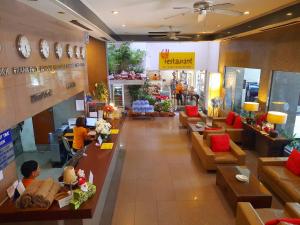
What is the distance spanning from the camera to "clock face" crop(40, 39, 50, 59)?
3787mm

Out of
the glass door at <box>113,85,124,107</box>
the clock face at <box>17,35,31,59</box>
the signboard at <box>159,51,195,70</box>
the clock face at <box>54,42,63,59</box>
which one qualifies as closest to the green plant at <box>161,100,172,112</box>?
the signboard at <box>159,51,195,70</box>

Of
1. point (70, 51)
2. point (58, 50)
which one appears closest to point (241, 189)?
point (58, 50)

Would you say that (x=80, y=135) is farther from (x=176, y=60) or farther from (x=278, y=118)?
(x=176, y=60)

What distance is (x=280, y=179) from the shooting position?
14.4 ft

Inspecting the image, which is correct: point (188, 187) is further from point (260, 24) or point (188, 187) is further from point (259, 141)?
point (260, 24)

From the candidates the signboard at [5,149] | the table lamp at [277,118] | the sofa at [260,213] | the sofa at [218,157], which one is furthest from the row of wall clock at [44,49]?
the table lamp at [277,118]

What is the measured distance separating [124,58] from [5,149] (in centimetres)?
1051

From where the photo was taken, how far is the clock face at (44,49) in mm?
3787

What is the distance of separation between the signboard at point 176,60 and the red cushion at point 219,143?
17.6 ft

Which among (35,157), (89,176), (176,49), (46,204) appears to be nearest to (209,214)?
(89,176)

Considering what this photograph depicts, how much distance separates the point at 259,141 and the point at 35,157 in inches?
268

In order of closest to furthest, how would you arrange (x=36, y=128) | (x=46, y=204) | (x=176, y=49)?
(x=46, y=204), (x=36, y=128), (x=176, y=49)

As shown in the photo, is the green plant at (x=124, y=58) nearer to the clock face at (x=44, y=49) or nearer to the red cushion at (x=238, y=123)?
the red cushion at (x=238, y=123)

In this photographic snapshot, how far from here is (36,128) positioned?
6.98m
